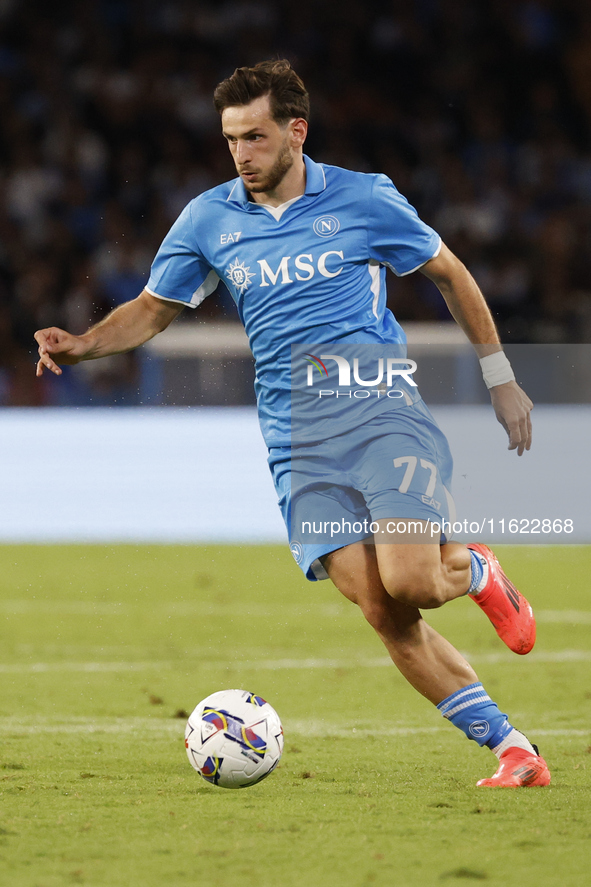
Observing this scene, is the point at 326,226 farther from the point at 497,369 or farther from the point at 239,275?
the point at 497,369

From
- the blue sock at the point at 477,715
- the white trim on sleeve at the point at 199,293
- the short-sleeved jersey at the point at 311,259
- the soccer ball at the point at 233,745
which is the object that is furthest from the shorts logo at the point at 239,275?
the blue sock at the point at 477,715

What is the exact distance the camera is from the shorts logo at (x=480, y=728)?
3656mm

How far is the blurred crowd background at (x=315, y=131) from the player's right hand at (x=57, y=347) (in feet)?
22.4

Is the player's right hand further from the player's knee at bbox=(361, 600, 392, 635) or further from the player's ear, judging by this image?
the player's knee at bbox=(361, 600, 392, 635)

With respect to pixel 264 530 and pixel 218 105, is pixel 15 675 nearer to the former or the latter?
pixel 218 105

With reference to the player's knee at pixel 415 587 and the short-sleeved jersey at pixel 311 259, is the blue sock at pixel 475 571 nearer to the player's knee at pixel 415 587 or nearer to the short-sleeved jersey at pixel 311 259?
the player's knee at pixel 415 587

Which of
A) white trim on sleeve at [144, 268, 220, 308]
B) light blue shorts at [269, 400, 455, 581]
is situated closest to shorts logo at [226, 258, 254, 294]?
white trim on sleeve at [144, 268, 220, 308]

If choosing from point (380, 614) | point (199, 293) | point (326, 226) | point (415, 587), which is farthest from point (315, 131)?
point (415, 587)

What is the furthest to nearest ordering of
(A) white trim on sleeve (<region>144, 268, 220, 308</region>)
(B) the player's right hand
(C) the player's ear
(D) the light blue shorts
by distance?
(A) white trim on sleeve (<region>144, 268, 220, 308</region>) < (C) the player's ear < (B) the player's right hand < (D) the light blue shorts

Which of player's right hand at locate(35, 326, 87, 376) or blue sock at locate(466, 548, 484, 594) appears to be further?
blue sock at locate(466, 548, 484, 594)

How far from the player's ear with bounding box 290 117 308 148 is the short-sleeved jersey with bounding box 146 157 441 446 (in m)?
0.09

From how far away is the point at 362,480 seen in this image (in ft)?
12.2

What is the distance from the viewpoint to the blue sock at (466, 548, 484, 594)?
3920 millimetres

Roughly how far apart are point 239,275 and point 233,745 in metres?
1.49
